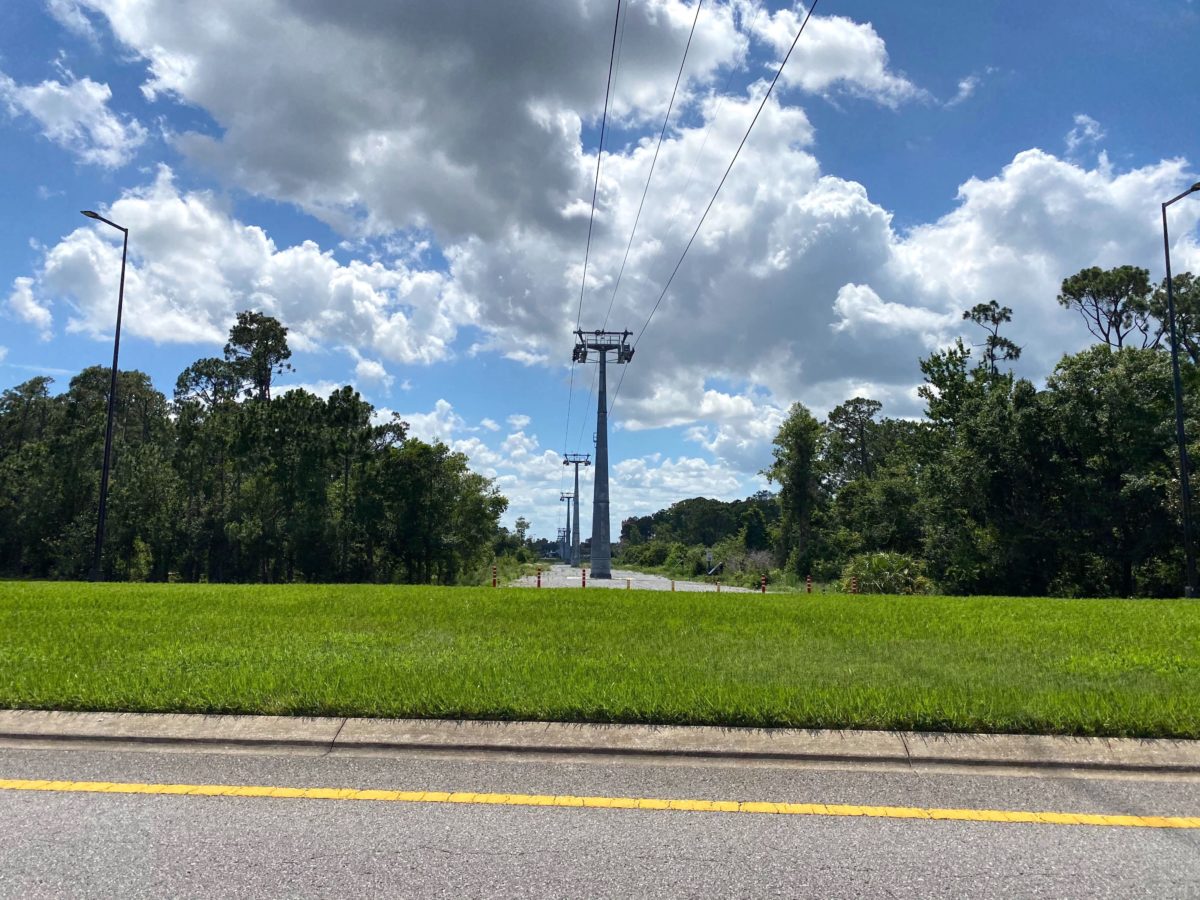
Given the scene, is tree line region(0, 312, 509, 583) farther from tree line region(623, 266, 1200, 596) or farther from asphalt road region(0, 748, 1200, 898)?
asphalt road region(0, 748, 1200, 898)

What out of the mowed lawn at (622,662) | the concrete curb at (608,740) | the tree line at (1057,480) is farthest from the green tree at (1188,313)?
the concrete curb at (608,740)

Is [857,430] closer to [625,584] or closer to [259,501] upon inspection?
[625,584]

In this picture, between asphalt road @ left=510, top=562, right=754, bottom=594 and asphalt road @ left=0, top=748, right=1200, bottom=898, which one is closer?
asphalt road @ left=0, top=748, right=1200, bottom=898

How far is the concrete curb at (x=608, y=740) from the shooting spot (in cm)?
545

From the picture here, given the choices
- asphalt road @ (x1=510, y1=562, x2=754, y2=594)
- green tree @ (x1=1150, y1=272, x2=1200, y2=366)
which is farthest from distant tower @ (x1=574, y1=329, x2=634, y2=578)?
green tree @ (x1=1150, y1=272, x2=1200, y2=366)

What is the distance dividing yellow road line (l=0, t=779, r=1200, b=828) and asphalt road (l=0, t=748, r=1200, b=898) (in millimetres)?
80

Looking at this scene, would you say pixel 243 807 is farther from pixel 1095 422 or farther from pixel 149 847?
pixel 1095 422

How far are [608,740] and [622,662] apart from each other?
2.45 metres

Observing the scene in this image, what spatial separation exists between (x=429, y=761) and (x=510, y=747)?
567 millimetres

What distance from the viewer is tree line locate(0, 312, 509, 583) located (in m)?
43.9

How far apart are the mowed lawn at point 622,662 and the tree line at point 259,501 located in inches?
1219

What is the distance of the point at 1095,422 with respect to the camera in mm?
32062

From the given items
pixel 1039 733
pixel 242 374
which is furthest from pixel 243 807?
pixel 242 374

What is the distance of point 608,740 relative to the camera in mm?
5723
